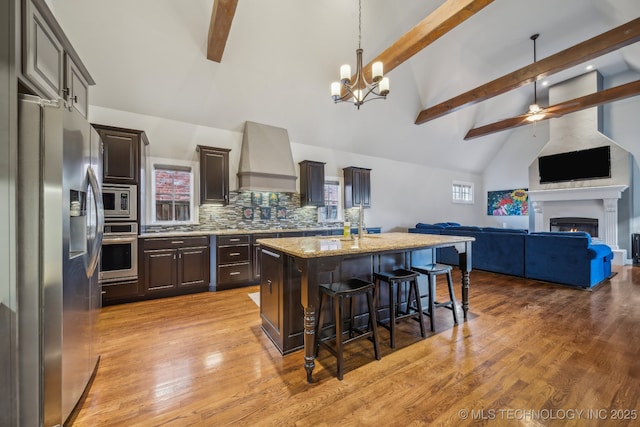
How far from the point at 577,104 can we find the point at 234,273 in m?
8.36

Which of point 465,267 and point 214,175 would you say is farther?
point 214,175

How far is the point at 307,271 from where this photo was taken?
188 cm

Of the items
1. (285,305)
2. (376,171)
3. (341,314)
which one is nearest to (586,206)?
(376,171)

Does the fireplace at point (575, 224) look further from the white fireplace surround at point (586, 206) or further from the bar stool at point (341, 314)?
the bar stool at point (341, 314)

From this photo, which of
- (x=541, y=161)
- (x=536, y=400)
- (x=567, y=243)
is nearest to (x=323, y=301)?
(x=536, y=400)

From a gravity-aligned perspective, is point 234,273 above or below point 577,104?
below

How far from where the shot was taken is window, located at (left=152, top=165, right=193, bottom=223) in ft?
14.6

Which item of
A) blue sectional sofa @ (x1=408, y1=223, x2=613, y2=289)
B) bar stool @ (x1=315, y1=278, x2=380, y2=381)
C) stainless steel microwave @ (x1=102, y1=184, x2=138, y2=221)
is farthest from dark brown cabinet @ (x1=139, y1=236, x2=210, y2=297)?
blue sectional sofa @ (x1=408, y1=223, x2=613, y2=289)

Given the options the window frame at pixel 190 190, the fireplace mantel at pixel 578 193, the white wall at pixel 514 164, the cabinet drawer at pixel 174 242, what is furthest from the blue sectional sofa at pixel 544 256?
the window frame at pixel 190 190

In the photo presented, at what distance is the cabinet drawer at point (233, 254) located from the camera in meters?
4.25

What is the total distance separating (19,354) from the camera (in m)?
1.31

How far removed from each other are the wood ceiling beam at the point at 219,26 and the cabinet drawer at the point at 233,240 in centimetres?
279

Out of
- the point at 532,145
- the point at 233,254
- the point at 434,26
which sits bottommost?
the point at 233,254

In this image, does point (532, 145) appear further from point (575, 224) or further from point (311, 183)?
point (311, 183)
